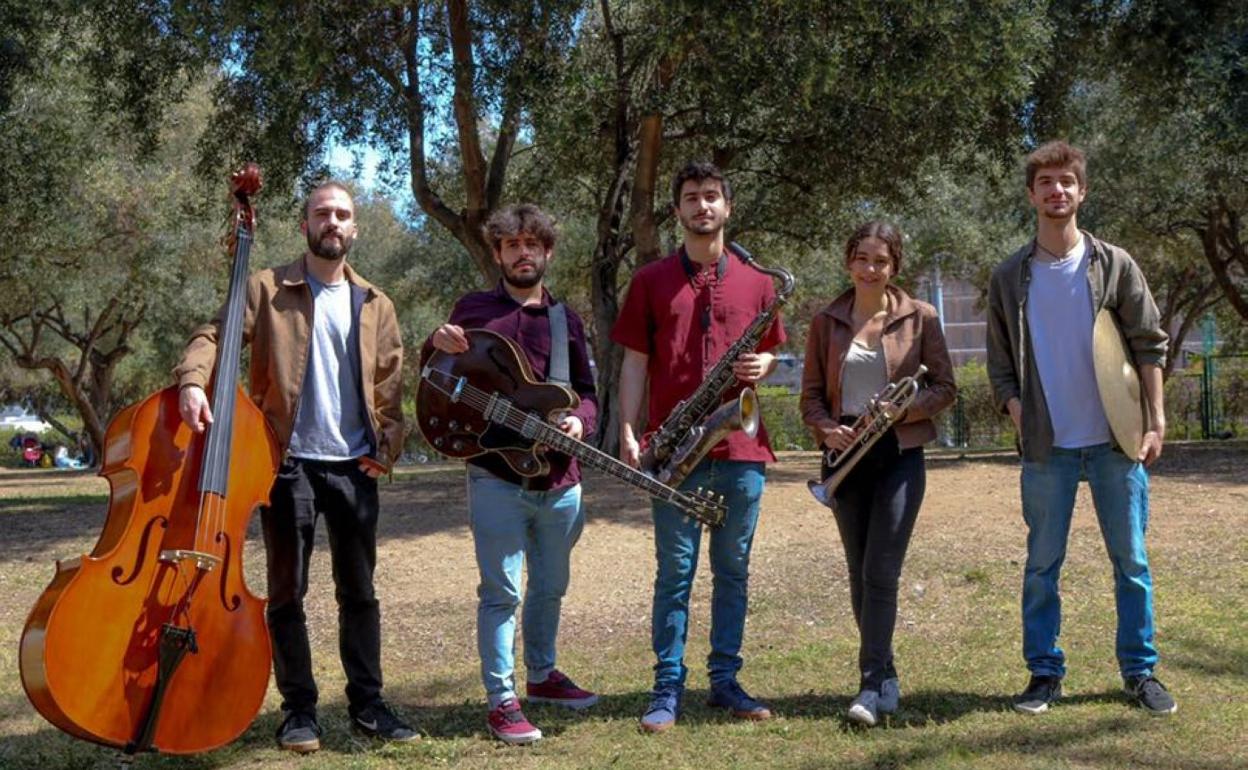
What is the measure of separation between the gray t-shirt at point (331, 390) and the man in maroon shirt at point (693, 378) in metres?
1.07

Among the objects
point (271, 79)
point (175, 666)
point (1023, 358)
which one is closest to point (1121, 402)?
point (1023, 358)

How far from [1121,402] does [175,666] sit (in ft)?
11.9

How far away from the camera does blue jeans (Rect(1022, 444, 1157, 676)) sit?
524 cm

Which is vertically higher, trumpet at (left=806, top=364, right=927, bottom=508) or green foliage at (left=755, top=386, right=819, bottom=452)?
trumpet at (left=806, top=364, right=927, bottom=508)

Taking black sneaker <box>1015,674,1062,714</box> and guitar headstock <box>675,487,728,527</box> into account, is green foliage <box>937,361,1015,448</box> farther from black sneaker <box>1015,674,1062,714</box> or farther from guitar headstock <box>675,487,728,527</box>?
guitar headstock <box>675,487,728,527</box>

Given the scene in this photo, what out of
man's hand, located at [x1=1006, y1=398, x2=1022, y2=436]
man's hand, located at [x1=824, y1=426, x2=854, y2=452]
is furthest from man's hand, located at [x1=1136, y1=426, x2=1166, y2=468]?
man's hand, located at [x1=824, y1=426, x2=854, y2=452]

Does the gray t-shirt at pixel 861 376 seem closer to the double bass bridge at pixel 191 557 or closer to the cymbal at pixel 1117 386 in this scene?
the cymbal at pixel 1117 386

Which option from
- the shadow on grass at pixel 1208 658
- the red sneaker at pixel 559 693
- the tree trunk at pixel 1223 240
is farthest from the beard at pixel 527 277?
the tree trunk at pixel 1223 240

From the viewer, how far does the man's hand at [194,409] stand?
4.43 meters

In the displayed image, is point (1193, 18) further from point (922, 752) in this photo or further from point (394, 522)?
point (922, 752)

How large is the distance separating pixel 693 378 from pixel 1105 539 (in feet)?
5.99

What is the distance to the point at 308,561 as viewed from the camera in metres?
5.11

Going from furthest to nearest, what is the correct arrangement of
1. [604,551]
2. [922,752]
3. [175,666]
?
[604,551] < [922,752] < [175,666]

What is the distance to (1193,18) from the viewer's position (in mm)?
12766
